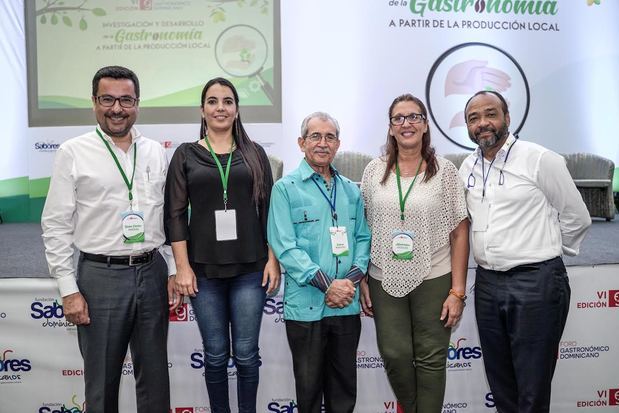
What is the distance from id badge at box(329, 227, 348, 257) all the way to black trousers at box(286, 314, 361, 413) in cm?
27

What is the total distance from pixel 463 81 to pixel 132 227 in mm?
5970

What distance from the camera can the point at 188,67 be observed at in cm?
651

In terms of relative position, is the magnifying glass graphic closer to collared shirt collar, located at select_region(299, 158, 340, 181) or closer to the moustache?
collared shirt collar, located at select_region(299, 158, 340, 181)

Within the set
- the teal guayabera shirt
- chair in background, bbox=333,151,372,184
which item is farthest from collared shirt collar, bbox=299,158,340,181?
chair in background, bbox=333,151,372,184

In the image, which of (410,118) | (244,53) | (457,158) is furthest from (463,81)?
(410,118)

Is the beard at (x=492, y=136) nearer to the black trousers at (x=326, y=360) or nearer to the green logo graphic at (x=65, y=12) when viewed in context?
the black trousers at (x=326, y=360)

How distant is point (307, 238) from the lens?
1.99 metres

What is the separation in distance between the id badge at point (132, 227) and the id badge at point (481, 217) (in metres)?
1.34

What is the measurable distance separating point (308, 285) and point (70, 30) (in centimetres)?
602

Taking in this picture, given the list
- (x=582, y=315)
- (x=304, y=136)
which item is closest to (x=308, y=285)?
(x=304, y=136)

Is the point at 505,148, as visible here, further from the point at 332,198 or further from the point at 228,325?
the point at 228,325

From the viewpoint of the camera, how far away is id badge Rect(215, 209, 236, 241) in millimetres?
1978

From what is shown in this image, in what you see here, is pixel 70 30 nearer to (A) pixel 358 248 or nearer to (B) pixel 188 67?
(B) pixel 188 67

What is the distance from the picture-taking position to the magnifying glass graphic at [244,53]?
21.1 ft
